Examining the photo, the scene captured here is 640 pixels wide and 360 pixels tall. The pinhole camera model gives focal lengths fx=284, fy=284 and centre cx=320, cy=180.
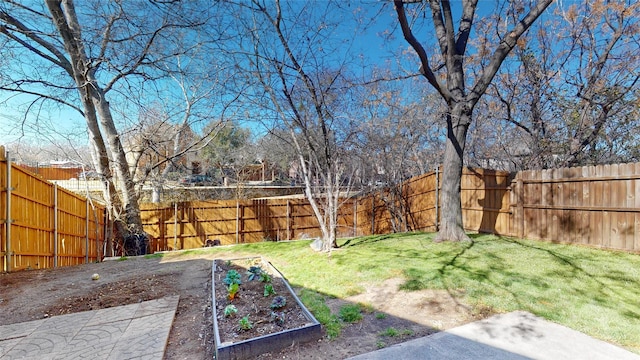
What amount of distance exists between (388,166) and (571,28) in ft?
19.7

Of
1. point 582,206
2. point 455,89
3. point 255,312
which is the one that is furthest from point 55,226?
point 582,206

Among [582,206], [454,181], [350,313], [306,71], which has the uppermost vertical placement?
[306,71]

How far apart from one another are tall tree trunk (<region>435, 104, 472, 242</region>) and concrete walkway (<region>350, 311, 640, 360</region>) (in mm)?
3097

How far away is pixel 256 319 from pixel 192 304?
45.0 inches

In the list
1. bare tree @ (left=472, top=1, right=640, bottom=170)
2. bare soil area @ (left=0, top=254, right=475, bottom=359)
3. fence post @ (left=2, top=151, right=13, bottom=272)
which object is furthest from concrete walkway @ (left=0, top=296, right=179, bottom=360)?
bare tree @ (left=472, top=1, right=640, bottom=170)

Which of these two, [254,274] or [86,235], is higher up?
[254,274]

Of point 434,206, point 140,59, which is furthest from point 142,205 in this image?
point 434,206

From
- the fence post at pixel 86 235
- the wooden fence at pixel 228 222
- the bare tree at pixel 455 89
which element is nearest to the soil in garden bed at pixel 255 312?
the bare tree at pixel 455 89

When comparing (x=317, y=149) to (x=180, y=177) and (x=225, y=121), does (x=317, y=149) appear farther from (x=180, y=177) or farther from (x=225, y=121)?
(x=180, y=177)

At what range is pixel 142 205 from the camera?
34.2ft

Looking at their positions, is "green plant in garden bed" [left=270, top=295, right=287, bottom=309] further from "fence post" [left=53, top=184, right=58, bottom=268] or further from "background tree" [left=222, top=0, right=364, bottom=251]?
"fence post" [left=53, top=184, right=58, bottom=268]

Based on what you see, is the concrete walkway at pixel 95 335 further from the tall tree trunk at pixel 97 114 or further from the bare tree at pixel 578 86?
the bare tree at pixel 578 86

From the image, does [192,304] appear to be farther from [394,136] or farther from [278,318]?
[394,136]

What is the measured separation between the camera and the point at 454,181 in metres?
Result: 5.80
